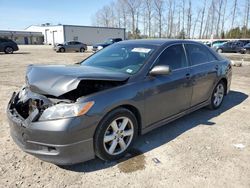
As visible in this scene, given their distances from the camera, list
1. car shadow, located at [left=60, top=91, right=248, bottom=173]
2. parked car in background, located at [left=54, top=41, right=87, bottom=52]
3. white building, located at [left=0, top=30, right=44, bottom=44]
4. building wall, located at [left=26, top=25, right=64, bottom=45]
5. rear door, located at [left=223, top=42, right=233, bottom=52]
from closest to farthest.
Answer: car shadow, located at [left=60, top=91, right=248, bottom=173] → rear door, located at [left=223, top=42, right=233, bottom=52] → parked car in background, located at [left=54, top=41, right=87, bottom=52] → building wall, located at [left=26, top=25, right=64, bottom=45] → white building, located at [left=0, top=30, right=44, bottom=44]

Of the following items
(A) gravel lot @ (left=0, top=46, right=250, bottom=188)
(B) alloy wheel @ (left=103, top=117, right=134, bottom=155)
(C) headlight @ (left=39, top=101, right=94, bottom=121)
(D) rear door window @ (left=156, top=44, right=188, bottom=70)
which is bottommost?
(A) gravel lot @ (left=0, top=46, right=250, bottom=188)

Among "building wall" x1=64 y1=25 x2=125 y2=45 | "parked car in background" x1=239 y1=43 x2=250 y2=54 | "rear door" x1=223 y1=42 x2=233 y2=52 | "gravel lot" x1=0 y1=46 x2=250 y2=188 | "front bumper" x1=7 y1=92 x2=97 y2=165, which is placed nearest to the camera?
"front bumper" x1=7 y1=92 x2=97 y2=165

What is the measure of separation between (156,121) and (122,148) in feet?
2.46

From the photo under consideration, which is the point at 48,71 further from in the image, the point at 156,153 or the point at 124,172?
the point at 156,153

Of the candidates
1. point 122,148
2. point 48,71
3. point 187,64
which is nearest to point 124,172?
point 122,148

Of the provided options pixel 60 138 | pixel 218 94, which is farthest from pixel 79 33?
pixel 60 138

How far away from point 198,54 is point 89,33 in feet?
190

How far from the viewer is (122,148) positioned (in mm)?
3436

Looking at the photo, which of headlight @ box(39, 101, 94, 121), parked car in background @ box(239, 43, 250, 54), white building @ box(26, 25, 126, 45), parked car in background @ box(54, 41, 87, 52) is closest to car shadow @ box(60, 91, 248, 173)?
headlight @ box(39, 101, 94, 121)

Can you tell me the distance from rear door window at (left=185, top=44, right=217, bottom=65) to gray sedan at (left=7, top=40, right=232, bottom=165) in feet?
0.15

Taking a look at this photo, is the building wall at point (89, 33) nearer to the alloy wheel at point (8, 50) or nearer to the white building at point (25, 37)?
the white building at point (25, 37)

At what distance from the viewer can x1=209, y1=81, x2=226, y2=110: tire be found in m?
5.41

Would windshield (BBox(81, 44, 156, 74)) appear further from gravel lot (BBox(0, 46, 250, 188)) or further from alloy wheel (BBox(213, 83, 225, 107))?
alloy wheel (BBox(213, 83, 225, 107))

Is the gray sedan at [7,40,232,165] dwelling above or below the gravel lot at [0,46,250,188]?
above
